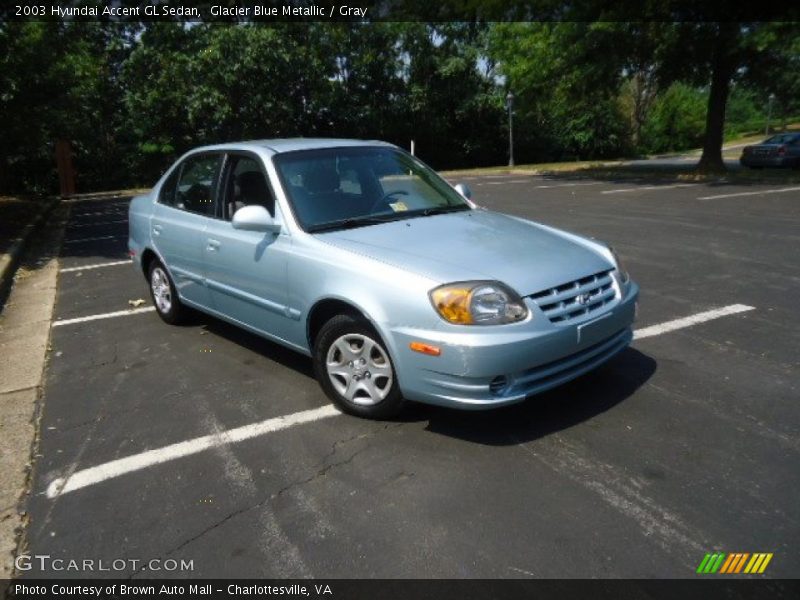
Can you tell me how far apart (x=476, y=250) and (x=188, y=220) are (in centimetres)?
264

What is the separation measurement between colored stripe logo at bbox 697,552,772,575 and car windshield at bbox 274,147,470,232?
2.61 meters

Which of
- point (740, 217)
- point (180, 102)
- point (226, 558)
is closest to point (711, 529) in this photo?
point (226, 558)

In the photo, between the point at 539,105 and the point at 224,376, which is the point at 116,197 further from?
the point at 224,376

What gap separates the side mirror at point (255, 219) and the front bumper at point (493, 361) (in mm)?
1216

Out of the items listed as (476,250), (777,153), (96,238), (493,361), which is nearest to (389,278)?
(476,250)

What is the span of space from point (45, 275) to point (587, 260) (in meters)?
7.58

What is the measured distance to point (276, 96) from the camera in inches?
1094

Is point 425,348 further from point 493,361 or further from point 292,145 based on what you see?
point 292,145

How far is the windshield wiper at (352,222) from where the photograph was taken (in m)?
3.97

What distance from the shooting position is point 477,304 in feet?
10.5

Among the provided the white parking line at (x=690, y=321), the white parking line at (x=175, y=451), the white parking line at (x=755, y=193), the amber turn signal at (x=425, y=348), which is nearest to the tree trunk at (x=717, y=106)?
the white parking line at (x=755, y=193)

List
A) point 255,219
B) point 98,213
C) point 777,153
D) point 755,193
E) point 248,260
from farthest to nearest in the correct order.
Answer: point 777,153
point 98,213
point 755,193
point 248,260
point 255,219

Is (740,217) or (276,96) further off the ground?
(276,96)

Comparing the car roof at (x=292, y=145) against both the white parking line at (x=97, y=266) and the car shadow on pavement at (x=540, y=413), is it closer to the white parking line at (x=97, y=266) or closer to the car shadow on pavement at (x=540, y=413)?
the car shadow on pavement at (x=540, y=413)
